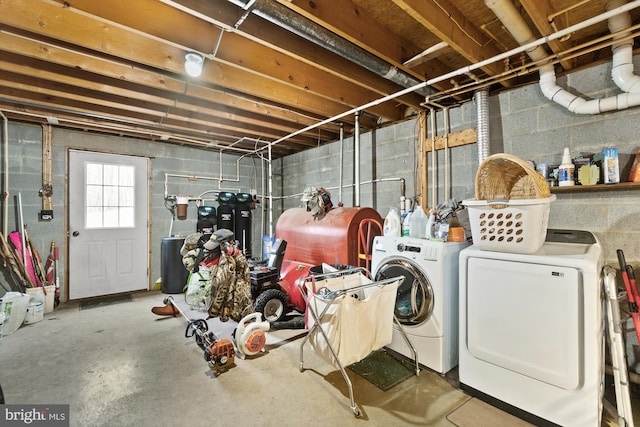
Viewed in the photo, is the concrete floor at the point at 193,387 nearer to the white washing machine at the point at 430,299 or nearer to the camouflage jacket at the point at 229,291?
the white washing machine at the point at 430,299

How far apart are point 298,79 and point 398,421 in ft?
8.93

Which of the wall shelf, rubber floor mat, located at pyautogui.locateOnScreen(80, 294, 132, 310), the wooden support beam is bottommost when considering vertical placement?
rubber floor mat, located at pyautogui.locateOnScreen(80, 294, 132, 310)

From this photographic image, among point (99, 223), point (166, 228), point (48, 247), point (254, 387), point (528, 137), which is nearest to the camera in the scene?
point (254, 387)

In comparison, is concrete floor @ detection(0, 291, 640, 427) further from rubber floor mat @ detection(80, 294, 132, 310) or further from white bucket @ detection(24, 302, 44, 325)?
rubber floor mat @ detection(80, 294, 132, 310)

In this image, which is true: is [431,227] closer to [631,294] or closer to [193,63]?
[631,294]

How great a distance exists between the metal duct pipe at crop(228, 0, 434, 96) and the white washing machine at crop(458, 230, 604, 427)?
1573mm

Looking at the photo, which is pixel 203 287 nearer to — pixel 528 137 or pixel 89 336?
pixel 89 336

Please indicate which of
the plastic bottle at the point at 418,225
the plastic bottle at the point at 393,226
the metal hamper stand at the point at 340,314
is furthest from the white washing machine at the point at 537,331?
the plastic bottle at the point at 393,226

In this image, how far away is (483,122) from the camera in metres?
2.60

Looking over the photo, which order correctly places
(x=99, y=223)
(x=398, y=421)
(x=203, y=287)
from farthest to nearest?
(x=99, y=223) < (x=203, y=287) < (x=398, y=421)

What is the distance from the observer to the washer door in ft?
6.95

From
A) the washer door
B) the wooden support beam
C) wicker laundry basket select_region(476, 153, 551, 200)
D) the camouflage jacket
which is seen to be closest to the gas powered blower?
the camouflage jacket

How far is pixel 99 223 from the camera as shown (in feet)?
13.8

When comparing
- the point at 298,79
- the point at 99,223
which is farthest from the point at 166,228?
the point at 298,79
